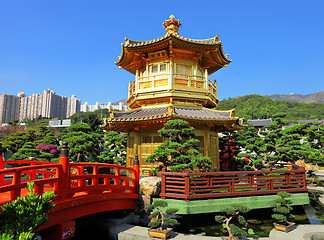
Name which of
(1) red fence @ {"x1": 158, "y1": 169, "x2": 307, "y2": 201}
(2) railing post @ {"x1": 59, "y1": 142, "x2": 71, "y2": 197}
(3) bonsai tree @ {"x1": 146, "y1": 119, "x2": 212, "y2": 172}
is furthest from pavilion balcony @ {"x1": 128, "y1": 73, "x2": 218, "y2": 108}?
(2) railing post @ {"x1": 59, "y1": 142, "x2": 71, "y2": 197}

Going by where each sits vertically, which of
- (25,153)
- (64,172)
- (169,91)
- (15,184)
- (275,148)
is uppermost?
(169,91)

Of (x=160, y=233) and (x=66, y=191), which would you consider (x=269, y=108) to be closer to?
(x=160, y=233)

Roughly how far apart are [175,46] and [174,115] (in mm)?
4779

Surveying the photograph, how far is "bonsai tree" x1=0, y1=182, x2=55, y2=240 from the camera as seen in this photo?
10.6ft

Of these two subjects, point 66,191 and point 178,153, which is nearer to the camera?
point 66,191

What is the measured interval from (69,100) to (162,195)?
13912 centimetres

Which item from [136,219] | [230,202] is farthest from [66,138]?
[230,202]

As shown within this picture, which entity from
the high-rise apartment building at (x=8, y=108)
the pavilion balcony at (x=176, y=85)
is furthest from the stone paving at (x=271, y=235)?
the high-rise apartment building at (x=8, y=108)

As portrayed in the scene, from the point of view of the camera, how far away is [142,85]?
14391 mm

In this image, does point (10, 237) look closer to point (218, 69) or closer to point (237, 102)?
point (218, 69)

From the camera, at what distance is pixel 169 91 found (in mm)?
13258

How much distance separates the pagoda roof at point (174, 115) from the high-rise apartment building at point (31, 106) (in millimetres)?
111386

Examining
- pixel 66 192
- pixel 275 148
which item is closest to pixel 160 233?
pixel 66 192

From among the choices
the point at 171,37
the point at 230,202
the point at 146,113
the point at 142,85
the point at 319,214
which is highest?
the point at 171,37
